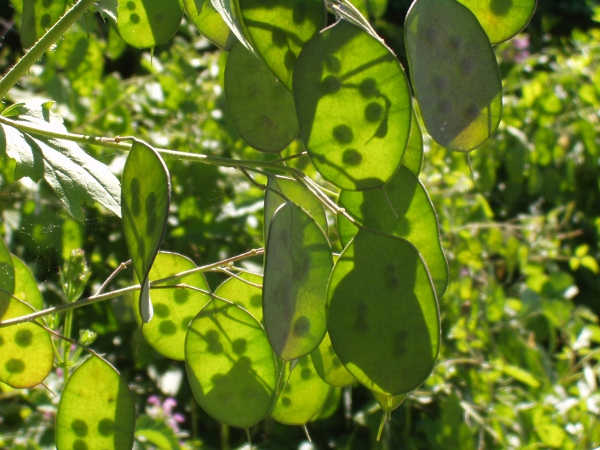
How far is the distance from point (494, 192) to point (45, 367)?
172 centimetres

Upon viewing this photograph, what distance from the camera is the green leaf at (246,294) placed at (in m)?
0.47

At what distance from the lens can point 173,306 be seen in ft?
1.60

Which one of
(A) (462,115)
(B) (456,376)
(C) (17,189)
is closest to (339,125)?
(A) (462,115)

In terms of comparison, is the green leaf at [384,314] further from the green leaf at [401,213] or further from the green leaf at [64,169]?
the green leaf at [64,169]

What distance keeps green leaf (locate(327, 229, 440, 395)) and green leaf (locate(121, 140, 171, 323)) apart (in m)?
0.09

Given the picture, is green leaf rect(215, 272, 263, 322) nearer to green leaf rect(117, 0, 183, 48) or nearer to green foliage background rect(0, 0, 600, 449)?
green leaf rect(117, 0, 183, 48)

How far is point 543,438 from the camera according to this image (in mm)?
1241

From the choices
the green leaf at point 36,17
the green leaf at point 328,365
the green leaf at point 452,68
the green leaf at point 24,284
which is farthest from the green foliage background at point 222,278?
the green leaf at point 452,68

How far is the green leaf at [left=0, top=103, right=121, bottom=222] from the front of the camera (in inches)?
18.8

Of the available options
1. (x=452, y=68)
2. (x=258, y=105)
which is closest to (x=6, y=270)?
(x=258, y=105)

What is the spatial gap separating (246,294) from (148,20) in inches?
7.8

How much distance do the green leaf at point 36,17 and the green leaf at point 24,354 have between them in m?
0.19

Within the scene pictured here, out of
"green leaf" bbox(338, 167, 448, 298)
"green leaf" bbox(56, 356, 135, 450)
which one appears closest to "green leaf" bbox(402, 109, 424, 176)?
"green leaf" bbox(338, 167, 448, 298)

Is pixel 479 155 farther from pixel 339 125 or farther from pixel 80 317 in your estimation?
pixel 339 125
